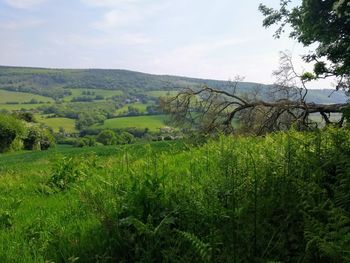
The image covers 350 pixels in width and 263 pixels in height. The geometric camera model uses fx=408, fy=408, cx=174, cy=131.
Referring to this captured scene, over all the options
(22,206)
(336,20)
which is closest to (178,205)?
(22,206)

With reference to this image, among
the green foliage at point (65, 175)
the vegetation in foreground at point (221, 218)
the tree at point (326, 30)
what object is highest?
the tree at point (326, 30)

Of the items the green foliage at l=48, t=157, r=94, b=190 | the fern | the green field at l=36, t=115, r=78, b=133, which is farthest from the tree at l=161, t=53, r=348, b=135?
the green field at l=36, t=115, r=78, b=133

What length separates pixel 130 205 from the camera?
486 cm

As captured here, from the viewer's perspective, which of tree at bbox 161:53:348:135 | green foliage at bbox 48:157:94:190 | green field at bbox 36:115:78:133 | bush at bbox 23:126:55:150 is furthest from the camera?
green field at bbox 36:115:78:133

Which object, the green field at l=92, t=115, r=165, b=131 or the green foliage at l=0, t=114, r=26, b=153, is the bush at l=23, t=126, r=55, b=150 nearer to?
the green foliage at l=0, t=114, r=26, b=153

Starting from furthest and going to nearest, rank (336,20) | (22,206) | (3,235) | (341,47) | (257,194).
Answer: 1. (341,47)
2. (336,20)
3. (22,206)
4. (3,235)
5. (257,194)

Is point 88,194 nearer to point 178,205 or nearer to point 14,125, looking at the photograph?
point 178,205

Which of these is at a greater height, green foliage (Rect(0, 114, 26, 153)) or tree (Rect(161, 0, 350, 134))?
tree (Rect(161, 0, 350, 134))

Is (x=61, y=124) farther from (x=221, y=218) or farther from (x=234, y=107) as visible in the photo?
(x=221, y=218)

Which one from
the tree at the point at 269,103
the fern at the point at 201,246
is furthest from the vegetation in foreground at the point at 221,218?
the tree at the point at 269,103

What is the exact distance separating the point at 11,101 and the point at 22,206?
193 meters

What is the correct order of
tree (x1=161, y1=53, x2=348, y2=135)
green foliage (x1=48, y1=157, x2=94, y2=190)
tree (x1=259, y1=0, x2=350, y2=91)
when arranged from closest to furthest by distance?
green foliage (x1=48, y1=157, x2=94, y2=190) < tree (x1=259, y1=0, x2=350, y2=91) < tree (x1=161, y1=53, x2=348, y2=135)

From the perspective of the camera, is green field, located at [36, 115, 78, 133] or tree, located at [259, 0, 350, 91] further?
green field, located at [36, 115, 78, 133]

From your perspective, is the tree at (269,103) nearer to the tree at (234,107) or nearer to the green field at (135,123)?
the tree at (234,107)
